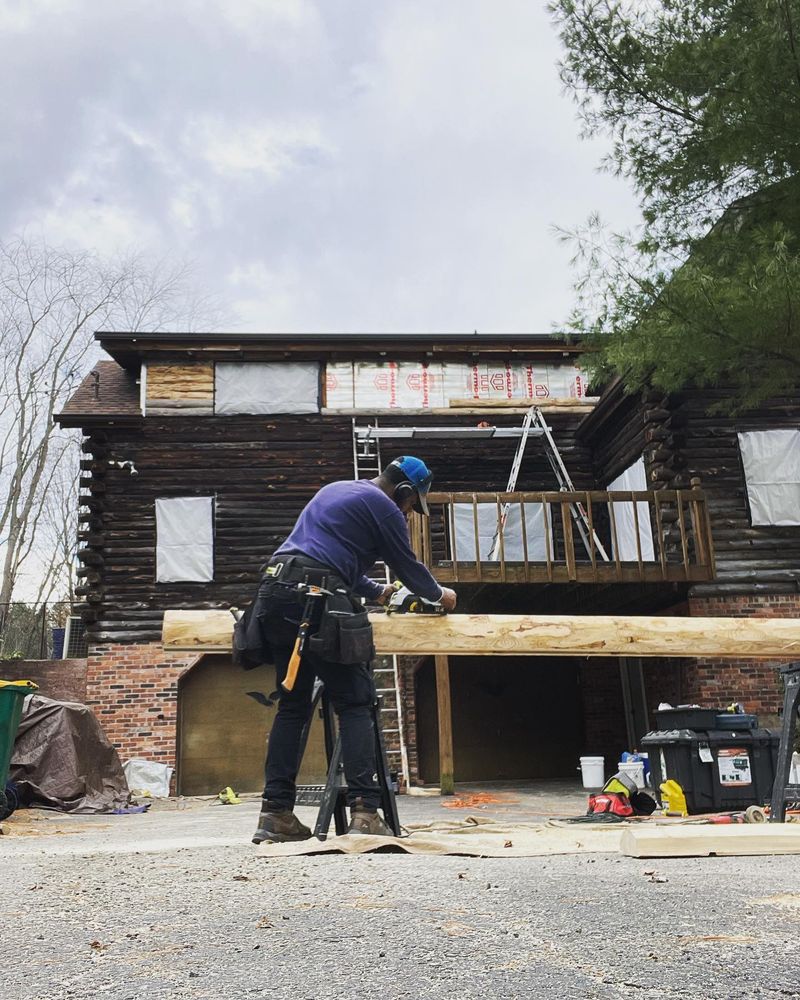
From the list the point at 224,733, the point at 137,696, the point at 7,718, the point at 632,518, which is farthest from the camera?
the point at 632,518

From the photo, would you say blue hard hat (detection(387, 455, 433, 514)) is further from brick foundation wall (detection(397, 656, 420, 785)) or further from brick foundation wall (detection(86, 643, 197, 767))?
brick foundation wall (detection(86, 643, 197, 767))

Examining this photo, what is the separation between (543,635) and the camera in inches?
→ 217

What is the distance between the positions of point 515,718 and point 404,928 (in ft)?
51.0

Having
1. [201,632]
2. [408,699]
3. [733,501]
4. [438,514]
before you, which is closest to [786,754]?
[201,632]

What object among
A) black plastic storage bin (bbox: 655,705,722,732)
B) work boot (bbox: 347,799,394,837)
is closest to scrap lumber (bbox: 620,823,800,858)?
work boot (bbox: 347,799,394,837)

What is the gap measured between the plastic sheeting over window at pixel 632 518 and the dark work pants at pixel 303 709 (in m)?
10.1

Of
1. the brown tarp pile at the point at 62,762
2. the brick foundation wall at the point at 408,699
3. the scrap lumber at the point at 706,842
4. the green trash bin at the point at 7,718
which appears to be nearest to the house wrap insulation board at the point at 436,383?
the brick foundation wall at the point at 408,699

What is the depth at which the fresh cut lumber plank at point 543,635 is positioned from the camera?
5.20 metres

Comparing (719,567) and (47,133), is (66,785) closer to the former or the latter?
(719,567)

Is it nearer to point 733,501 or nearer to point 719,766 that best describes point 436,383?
point 733,501

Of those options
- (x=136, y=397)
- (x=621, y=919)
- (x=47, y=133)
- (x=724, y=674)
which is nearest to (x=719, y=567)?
(x=724, y=674)

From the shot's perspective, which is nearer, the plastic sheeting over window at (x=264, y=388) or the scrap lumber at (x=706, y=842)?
the scrap lumber at (x=706, y=842)

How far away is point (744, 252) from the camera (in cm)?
900

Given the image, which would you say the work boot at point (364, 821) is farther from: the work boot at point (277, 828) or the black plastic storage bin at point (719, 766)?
the black plastic storage bin at point (719, 766)
